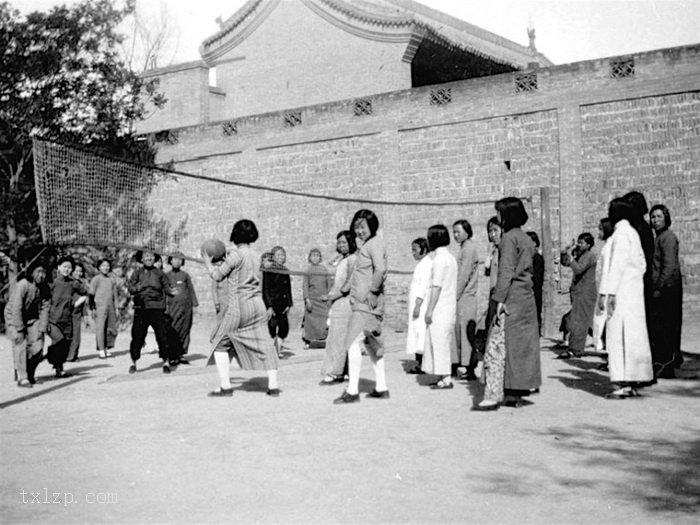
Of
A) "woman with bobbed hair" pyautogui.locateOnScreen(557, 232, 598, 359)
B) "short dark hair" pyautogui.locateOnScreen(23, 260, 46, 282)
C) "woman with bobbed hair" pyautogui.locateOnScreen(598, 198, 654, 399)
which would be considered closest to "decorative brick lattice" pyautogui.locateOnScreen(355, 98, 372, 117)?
"woman with bobbed hair" pyautogui.locateOnScreen(557, 232, 598, 359)

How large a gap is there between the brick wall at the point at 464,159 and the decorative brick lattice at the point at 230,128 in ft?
0.26

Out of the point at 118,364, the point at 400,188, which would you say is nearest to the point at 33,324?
the point at 118,364

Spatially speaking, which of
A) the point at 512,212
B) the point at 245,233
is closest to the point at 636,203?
the point at 512,212

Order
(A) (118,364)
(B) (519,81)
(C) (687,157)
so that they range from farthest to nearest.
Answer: (B) (519,81)
(C) (687,157)
(A) (118,364)

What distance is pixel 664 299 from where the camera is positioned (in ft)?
27.7

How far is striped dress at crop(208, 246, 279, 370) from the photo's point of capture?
8047 mm

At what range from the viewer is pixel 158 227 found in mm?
20344

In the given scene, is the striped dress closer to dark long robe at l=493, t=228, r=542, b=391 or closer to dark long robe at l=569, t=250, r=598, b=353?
dark long robe at l=493, t=228, r=542, b=391

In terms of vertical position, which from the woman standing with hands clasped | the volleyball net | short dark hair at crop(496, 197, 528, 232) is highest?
the volleyball net

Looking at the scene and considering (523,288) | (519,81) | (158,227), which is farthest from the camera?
(158,227)

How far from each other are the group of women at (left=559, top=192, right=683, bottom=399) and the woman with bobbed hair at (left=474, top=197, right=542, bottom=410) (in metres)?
0.79

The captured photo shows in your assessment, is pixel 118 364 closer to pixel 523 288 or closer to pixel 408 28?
pixel 523 288

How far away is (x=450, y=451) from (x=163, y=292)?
6.28 metres

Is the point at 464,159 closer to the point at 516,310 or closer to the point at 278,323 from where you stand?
the point at 278,323
